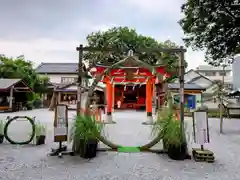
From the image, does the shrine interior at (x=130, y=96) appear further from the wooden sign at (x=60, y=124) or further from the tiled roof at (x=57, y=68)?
the wooden sign at (x=60, y=124)

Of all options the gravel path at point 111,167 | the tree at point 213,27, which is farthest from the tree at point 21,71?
the gravel path at point 111,167

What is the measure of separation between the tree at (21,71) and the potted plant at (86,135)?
1836 cm

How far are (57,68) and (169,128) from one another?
26.4m

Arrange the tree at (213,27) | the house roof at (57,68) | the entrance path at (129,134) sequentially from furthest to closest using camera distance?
the house roof at (57,68) < the tree at (213,27) < the entrance path at (129,134)

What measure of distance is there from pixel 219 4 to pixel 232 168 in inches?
395

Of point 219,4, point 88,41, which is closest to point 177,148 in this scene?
point 219,4

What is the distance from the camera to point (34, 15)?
8.13 meters

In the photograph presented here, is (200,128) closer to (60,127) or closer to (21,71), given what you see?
(60,127)

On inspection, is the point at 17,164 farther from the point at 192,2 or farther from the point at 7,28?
the point at 192,2

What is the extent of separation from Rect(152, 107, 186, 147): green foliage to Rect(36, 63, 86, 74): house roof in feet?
77.8

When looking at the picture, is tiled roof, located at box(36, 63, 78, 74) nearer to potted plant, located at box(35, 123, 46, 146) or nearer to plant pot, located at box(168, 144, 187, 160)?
potted plant, located at box(35, 123, 46, 146)

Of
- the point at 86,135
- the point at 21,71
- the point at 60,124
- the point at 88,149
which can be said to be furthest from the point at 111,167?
the point at 21,71

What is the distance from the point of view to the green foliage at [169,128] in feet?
14.0

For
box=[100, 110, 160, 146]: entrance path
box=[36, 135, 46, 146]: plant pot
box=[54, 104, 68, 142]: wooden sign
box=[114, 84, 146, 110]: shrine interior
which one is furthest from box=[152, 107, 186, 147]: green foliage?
box=[114, 84, 146, 110]: shrine interior
